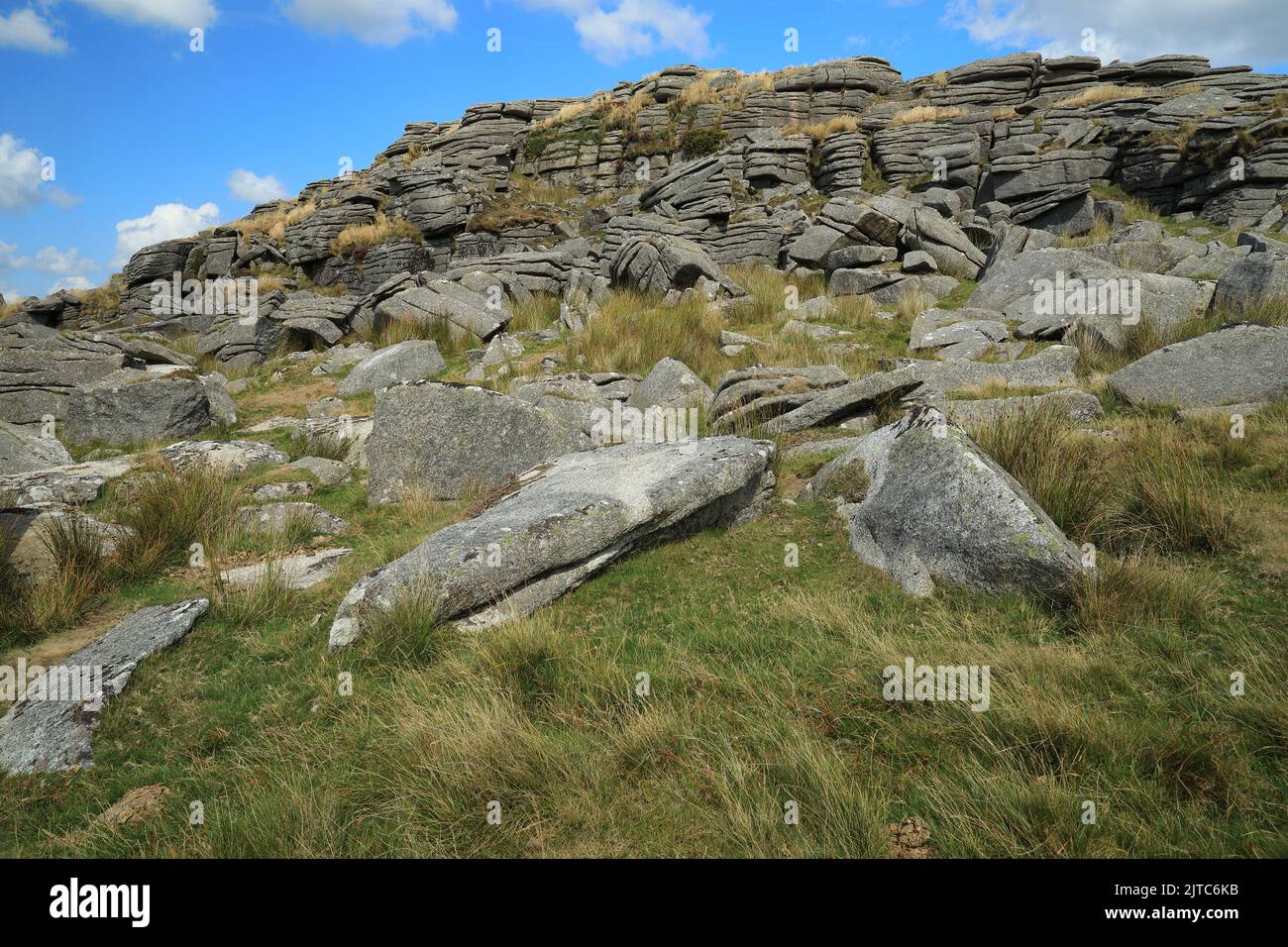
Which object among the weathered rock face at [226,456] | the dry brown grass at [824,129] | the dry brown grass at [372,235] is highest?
the dry brown grass at [824,129]

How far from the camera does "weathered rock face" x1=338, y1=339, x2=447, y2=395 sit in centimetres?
1491

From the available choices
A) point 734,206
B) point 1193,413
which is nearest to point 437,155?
point 734,206

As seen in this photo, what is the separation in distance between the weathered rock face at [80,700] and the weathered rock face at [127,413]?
842 centimetres

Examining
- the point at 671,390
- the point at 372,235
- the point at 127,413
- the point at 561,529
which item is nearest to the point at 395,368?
the point at 127,413

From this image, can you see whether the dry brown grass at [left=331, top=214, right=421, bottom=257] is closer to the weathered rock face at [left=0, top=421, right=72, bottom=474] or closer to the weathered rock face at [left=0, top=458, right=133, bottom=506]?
the weathered rock face at [left=0, top=421, right=72, bottom=474]

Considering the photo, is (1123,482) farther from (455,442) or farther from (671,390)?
(455,442)

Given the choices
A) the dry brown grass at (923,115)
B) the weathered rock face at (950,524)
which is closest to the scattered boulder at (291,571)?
the weathered rock face at (950,524)

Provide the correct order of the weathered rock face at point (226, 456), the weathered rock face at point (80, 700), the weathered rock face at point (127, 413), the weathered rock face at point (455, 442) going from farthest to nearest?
the weathered rock face at point (127, 413) < the weathered rock face at point (226, 456) < the weathered rock face at point (455, 442) < the weathered rock face at point (80, 700)

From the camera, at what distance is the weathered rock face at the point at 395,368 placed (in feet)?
48.9

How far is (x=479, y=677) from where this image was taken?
421cm

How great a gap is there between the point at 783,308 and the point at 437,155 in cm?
3004

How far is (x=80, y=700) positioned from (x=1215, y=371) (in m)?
11.6

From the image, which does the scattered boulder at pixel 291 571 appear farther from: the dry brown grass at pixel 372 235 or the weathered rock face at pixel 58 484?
the dry brown grass at pixel 372 235

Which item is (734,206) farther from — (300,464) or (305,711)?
(305,711)
